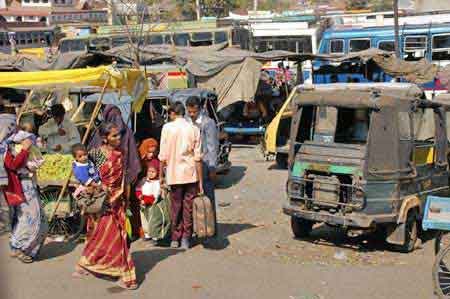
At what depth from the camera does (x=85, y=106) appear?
1123 centimetres

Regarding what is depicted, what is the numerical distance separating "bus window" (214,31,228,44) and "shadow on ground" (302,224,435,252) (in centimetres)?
1444

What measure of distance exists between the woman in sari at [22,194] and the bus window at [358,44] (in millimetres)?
16113

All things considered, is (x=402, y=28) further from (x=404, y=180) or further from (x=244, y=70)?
(x=404, y=180)

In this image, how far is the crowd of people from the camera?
241 inches

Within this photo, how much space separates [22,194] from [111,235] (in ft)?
4.40

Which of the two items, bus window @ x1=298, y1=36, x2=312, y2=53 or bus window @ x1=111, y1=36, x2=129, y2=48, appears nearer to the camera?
bus window @ x1=111, y1=36, x2=129, y2=48

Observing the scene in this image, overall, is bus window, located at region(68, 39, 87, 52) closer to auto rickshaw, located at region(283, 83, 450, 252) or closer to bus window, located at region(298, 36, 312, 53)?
bus window, located at region(298, 36, 312, 53)

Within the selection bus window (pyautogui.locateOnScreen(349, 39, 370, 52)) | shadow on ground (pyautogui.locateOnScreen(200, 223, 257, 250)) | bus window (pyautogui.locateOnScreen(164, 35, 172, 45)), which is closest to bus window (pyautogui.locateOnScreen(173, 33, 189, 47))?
bus window (pyautogui.locateOnScreen(164, 35, 172, 45))

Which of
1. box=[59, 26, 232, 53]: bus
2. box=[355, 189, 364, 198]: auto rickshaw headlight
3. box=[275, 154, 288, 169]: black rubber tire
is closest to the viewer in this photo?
box=[355, 189, 364, 198]: auto rickshaw headlight

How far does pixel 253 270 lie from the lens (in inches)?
270

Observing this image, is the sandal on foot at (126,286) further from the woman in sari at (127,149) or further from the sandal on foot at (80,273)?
the woman in sari at (127,149)

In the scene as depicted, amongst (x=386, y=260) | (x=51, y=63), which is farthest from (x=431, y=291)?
(x=51, y=63)

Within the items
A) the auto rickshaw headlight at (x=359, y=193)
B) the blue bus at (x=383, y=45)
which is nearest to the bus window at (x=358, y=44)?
the blue bus at (x=383, y=45)

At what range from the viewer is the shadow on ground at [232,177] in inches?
485
